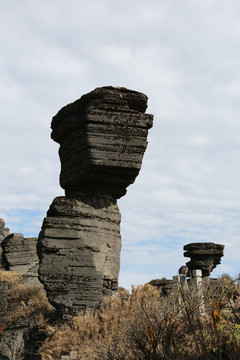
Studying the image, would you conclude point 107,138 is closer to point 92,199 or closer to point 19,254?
point 92,199

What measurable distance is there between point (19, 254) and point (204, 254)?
1141 cm

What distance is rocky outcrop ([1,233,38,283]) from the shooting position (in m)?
25.0

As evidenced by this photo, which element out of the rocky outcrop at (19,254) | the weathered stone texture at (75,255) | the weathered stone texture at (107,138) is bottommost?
the weathered stone texture at (75,255)

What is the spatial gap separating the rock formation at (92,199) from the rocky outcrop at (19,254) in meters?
12.5

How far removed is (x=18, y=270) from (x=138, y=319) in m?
17.3

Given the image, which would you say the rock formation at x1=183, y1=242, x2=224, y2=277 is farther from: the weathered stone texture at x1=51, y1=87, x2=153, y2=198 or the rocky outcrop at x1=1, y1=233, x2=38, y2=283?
the weathered stone texture at x1=51, y1=87, x2=153, y2=198

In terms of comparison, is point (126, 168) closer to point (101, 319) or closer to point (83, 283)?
point (83, 283)

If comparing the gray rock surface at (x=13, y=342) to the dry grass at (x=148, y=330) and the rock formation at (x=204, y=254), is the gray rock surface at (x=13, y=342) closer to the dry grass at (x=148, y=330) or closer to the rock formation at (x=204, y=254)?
the dry grass at (x=148, y=330)

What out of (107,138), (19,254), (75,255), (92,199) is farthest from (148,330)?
(19,254)

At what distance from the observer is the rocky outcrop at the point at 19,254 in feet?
82.2

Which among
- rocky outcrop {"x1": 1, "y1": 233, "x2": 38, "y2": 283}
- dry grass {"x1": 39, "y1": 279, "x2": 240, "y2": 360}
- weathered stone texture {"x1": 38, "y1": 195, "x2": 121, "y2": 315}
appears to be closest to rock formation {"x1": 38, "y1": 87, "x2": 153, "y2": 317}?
weathered stone texture {"x1": 38, "y1": 195, "x2": 121, "y2": 315}

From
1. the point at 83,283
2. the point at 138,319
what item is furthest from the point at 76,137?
the point at 138,319

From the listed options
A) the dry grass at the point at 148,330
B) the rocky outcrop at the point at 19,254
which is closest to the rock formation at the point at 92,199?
the dry grass at the point at 148,330

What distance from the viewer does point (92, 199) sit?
Result: 1355 centimetres
